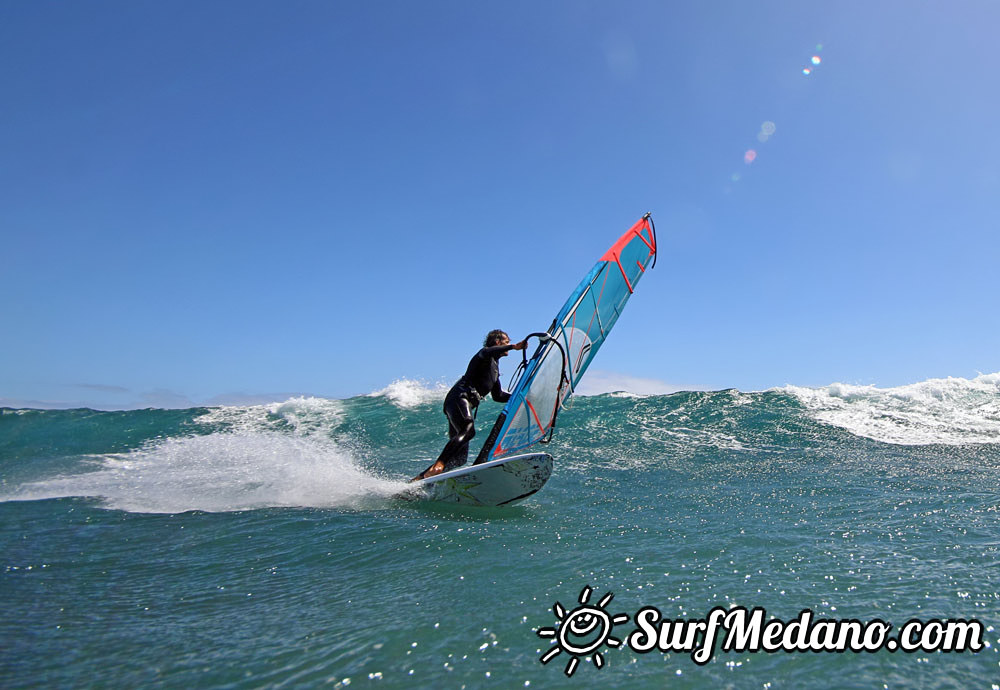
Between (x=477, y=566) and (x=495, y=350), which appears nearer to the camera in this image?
(x=477, y=566)

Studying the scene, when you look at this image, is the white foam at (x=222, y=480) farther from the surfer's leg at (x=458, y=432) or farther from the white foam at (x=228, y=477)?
the surfer's leg at (x=458, y=432)

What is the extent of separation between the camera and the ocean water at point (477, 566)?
2096mm

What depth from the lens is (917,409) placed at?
11.4 metres

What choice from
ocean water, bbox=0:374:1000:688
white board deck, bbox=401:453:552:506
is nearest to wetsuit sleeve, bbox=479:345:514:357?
white board deck, bbox=401:453:552:506

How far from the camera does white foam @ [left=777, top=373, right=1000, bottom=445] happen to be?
8.91 m

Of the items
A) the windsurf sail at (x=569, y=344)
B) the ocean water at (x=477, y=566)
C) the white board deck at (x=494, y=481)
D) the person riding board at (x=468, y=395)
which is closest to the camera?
the ocean water at (x=477, y=566)

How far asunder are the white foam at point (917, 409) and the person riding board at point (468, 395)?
21.6ft

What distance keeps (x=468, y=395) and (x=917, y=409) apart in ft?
34.2

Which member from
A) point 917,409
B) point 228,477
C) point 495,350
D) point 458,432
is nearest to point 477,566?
point 458,432

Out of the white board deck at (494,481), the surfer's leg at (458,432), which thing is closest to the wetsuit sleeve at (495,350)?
the surfer's leg at (458,432)

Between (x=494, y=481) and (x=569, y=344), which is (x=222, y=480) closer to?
(x=494, y=481)

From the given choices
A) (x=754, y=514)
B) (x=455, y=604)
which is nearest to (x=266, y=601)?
(x=455, y=604)

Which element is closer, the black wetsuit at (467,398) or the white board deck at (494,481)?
the white board deck at (494,481)

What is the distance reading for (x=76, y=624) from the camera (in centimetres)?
262
